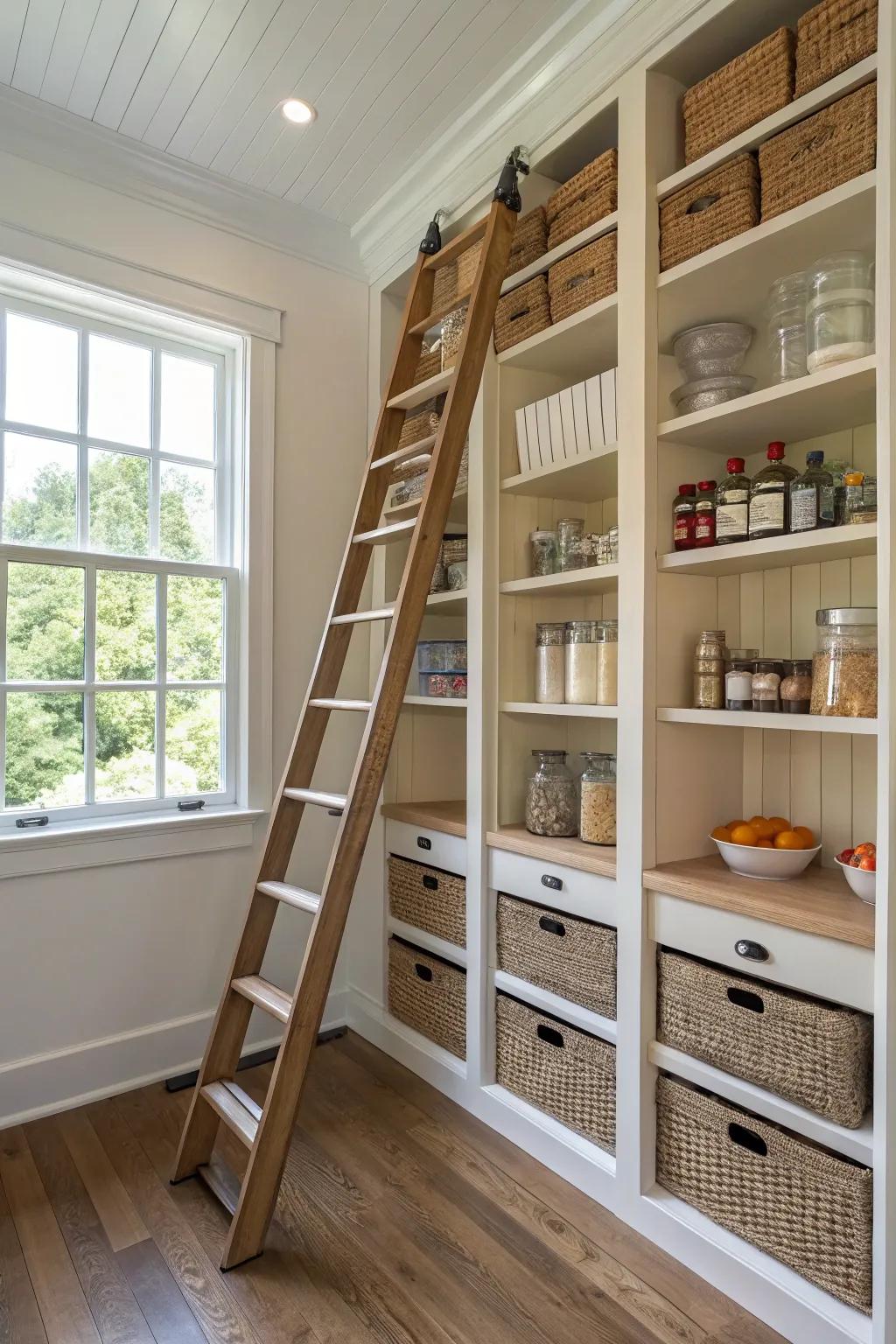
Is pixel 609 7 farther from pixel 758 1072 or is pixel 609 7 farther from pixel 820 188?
pixel 758 1072

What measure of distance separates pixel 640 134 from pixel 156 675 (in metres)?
2.06

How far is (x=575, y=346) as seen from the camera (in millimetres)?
2260

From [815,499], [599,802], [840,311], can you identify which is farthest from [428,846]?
[840,311]

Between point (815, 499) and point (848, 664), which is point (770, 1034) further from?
point (815, 499)

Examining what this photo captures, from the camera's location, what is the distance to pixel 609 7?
190 centimetres

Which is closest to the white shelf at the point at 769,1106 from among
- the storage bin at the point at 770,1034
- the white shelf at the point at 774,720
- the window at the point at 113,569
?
the storage bin at the point at 770,1034

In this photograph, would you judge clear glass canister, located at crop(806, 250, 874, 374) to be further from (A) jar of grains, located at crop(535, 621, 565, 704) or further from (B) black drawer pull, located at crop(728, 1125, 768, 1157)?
(B) black drawer pull, located at crop(728, 1125, 768, 1157)

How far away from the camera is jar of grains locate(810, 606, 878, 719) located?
156cm

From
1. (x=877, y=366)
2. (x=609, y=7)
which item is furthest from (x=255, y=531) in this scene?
(x=877, y=366)

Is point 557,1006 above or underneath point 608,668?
underneath

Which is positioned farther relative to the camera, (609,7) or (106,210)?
(106,210)

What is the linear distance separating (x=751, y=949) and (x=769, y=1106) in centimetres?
30

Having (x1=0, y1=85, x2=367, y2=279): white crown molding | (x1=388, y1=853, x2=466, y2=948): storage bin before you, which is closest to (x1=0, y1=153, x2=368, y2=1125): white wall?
(x1=0, y1=85, x2=367, y2=279): white crown molding

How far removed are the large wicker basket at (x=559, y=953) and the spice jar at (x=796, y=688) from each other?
712 millimetres
